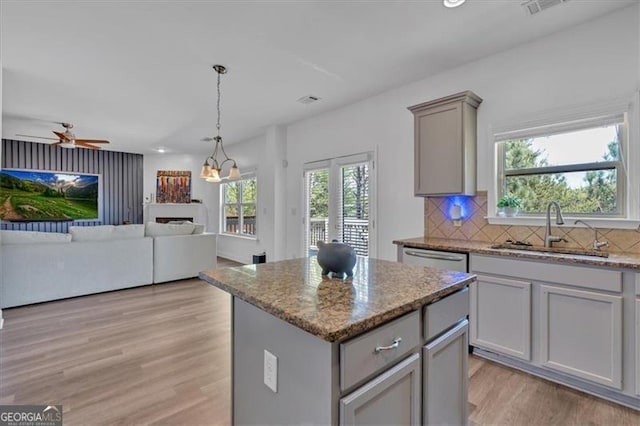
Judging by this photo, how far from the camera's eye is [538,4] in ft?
7.47

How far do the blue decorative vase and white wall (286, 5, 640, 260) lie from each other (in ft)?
7.20

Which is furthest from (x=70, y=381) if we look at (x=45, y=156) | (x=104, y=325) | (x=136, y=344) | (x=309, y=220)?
(x=45, y=156)

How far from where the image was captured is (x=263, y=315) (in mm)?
1235

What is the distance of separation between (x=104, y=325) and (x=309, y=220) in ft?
9.78

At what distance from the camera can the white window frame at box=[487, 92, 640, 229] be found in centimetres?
228

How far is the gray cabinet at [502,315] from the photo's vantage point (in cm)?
226

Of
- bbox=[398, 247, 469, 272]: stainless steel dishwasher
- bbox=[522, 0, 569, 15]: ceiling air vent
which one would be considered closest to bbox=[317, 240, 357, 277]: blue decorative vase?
bbox=[398, 247, 469, 272]: stainless steel dishwasher

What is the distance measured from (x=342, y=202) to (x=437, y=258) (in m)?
2.04

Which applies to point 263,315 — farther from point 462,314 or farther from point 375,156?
point 375,156

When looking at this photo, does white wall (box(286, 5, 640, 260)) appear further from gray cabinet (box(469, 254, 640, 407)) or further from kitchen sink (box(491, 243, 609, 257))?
gray cabinet (box(469, 254, 640, 407))

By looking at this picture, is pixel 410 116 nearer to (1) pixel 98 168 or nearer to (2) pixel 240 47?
(2) pixel 240 47

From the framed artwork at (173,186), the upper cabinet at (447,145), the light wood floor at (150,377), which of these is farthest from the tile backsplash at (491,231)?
the framed artwork at (173,186)

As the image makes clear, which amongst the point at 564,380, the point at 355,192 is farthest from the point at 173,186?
the point at 564,380

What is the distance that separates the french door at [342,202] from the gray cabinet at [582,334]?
6.95 feet
